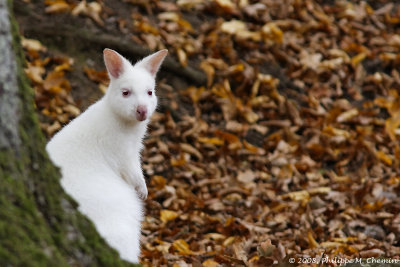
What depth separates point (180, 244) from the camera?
5.00m

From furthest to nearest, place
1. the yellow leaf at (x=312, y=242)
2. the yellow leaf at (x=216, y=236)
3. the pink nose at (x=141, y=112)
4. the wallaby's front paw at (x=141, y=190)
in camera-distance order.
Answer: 1. the yellow leaf at (x=216, y=236)
2. the yellow leaf at (x=312, y=242)
3. the wallaby's front paw at (x=141, y=190)
4. the pink nose at (x=141, y=112)

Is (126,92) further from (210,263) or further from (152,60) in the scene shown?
(210,263)

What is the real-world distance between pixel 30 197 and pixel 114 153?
1780 mm

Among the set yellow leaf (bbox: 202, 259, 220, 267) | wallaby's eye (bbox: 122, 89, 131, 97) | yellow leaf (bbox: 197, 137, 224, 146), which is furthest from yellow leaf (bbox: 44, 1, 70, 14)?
yellow leaf (bbox: 202, 259, 220, 267)

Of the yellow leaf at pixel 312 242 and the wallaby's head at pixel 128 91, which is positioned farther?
the yellow leaf at pixel 312 242

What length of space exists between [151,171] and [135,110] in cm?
234

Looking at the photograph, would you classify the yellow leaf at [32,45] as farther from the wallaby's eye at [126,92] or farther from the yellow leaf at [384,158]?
the yellow leaf at [384,158]

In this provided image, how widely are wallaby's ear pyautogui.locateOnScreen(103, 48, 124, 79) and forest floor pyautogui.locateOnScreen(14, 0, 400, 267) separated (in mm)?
1474

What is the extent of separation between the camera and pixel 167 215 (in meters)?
5.57

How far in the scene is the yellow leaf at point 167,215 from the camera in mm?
5539

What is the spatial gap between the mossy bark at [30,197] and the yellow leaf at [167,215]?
9.76 feet

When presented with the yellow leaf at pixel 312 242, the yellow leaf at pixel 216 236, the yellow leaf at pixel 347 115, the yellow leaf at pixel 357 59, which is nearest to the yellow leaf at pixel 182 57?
the yellow leaf at pixel 347 115

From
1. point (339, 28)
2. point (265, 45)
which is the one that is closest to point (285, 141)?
point (265, 45)

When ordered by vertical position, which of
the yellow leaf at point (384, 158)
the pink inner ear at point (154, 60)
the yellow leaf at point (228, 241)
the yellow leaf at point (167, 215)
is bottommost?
the yellow leaf at point (384, 158)
